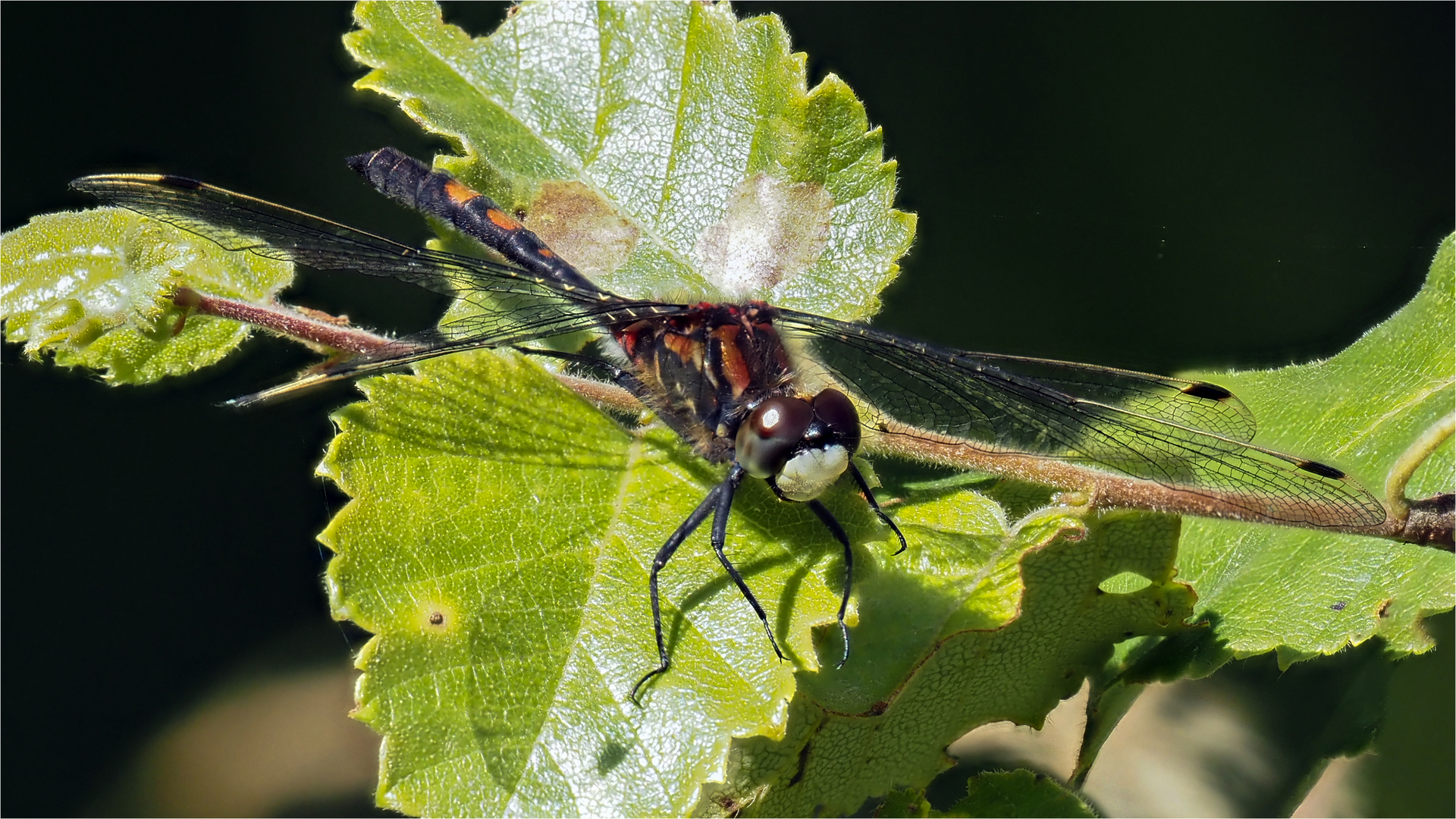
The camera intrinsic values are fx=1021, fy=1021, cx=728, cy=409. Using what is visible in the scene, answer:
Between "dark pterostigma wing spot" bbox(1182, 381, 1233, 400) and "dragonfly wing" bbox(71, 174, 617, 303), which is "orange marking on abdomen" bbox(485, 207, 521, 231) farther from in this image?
"dark pterostigma wing spot" bbox(1182, 381, 1233, 400)

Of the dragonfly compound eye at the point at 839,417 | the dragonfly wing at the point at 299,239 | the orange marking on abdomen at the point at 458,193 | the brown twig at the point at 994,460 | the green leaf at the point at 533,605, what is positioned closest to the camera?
the green leaf at the point at 533,605

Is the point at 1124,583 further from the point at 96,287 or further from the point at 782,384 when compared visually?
the point at 96,287

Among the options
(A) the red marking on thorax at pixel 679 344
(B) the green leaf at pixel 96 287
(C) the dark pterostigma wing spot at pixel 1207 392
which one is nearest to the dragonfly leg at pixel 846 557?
(A) the red marking on thorax at pixel 679 344

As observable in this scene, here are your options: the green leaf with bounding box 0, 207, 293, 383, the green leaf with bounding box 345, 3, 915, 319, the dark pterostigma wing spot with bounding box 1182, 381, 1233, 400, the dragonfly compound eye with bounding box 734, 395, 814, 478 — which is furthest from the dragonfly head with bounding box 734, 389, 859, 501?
the green leaf with bounding box 0, 207, 293, 383

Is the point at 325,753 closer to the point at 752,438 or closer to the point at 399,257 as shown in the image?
the point at 399,257

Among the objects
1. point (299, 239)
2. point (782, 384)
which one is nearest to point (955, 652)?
point (782, 384)

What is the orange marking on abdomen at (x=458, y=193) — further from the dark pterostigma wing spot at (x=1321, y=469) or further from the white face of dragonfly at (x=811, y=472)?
the dark pterostigma wing spot at (x=1321, y=469)
